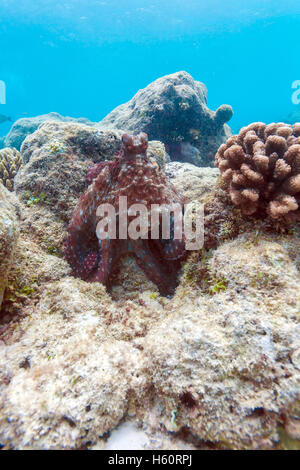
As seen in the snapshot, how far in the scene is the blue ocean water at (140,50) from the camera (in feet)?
204

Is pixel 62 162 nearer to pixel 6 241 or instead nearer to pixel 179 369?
pixel 6 241

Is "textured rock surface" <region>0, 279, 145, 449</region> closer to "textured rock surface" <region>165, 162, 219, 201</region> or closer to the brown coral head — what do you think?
the brown coral head

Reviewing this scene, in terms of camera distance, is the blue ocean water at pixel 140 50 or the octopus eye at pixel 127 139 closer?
the octopus eye at pixel 127 139

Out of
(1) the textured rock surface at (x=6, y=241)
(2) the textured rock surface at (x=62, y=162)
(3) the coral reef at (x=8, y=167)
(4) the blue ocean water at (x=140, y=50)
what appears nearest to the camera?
(1) the textured rock surface at (x=6, y=241)

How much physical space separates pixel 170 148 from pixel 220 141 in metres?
2.26

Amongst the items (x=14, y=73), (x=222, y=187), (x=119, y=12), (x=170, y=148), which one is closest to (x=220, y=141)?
(x=170, y=148)

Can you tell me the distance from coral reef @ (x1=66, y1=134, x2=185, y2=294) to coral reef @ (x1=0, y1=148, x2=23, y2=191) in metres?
3.70

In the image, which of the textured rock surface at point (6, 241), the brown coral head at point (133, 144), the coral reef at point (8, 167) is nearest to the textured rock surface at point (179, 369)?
the textured rock surface at point (6, 241)

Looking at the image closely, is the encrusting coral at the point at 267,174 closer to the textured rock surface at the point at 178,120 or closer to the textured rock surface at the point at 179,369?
the textured rock surface at the point at 179,369

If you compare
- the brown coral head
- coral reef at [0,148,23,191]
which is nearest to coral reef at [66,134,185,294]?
the brown coral head

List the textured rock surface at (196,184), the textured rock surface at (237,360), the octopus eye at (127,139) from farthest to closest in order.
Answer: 1. the textured rock surface at (196,184)
2. the octopus eye at (127,139)
3. the textured rock surface at (237,360)

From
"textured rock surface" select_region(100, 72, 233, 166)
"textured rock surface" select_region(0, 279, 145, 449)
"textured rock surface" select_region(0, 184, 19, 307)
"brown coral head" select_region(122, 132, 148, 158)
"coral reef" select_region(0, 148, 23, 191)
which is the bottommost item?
"textured rock surface" select_region(0, 279, 145, 449)

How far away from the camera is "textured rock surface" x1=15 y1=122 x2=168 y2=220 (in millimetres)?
3248

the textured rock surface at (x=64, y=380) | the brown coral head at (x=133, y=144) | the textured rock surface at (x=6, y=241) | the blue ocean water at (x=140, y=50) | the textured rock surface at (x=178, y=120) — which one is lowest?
the textured rock surface at (x=64, y=380)
